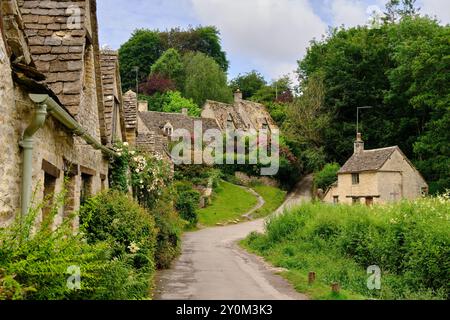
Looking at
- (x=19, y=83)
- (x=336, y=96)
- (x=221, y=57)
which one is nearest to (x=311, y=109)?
(x=336, y=96)

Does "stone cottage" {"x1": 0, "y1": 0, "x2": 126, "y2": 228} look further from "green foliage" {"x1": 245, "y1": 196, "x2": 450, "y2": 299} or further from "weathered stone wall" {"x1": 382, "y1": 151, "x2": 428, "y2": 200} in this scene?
"weathered stone wall" {"x1": 382, "y1": 151, "x2": 428, "y2": 200}

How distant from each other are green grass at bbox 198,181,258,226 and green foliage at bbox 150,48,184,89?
30762 mm

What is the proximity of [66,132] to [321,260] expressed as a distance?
1004cm

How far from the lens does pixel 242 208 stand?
41406 mm

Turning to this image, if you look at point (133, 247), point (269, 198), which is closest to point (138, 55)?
point (269, 198)

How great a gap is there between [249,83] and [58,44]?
73.5 m

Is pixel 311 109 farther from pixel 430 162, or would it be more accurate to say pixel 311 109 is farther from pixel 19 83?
pixel 19 83

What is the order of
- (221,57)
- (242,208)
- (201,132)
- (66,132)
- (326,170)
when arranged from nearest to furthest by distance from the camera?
1. (66,132)
2. (242,208)
3. (326,170)
4. (201,132)
5. (221,57)

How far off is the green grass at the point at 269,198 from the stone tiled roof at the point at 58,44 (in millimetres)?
31451

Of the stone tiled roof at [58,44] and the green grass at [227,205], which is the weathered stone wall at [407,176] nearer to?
the green grass at [227,205]

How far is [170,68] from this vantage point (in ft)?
243

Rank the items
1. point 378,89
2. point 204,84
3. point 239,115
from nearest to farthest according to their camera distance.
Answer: point 378,89
point 239,115
point 204,84

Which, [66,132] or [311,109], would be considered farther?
[311,109]

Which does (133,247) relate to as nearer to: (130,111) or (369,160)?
(130,111)
